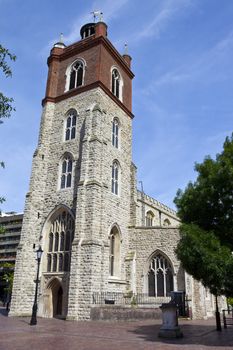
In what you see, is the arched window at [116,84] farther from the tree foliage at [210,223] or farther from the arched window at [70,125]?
the tree foliage at [210,223]

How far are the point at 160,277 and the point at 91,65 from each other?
1987cm

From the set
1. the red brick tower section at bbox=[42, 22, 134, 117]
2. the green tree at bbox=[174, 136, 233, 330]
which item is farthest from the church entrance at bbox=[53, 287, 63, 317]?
the red brick tower section at bbox=[42, 22, 134, 117]

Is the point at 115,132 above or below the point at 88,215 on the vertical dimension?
above

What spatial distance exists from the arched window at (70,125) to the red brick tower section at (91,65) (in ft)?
6.60

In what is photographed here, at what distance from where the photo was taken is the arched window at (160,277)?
2489 centimetres

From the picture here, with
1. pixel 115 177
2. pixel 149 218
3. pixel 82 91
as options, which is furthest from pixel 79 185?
pixel 149 218

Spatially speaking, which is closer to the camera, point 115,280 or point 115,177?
point 115,280

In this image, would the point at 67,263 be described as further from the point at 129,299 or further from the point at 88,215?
the point at 129,299

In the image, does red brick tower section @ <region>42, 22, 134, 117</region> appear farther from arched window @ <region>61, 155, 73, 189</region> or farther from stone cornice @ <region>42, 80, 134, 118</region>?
arched window @ <region>61, 155, 73, 189</region>

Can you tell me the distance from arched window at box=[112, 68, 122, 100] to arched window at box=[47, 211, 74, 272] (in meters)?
13.5

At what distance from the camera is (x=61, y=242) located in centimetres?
2483

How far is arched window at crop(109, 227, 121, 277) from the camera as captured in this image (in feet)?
80.9

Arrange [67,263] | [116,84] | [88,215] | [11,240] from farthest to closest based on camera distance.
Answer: [11,240] < [116,84] < [67,263] < [88,215]

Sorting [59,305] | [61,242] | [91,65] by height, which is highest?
[91,65]
